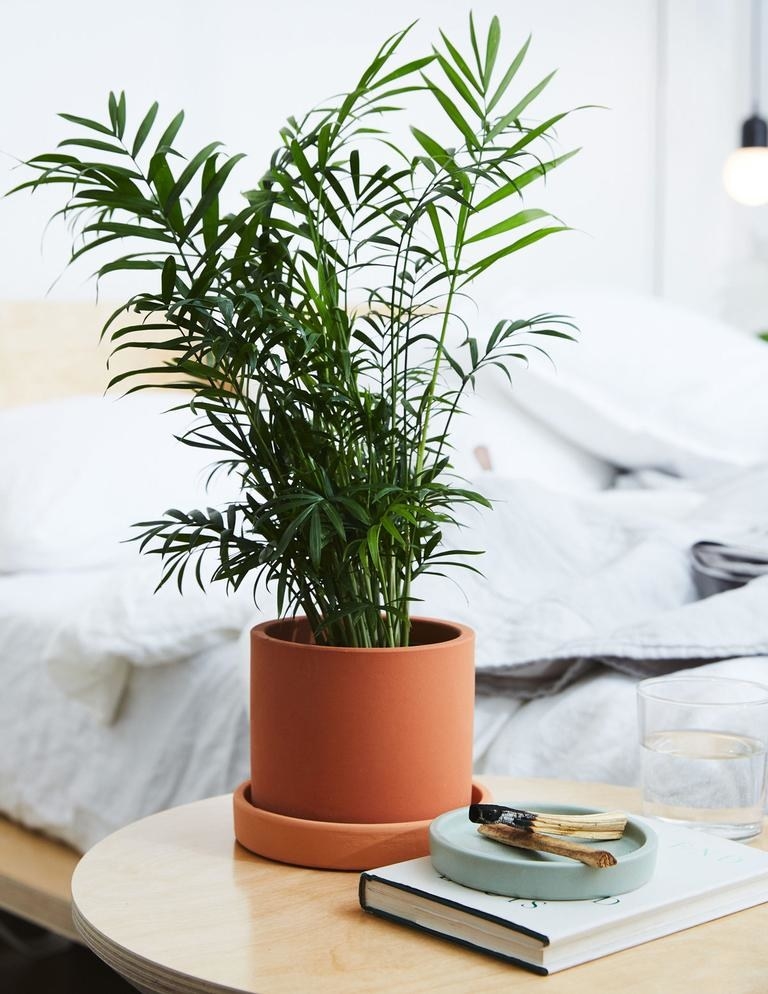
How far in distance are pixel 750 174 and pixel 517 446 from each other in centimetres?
131

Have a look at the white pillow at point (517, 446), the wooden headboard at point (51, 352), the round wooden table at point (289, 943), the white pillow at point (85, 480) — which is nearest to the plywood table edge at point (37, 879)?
the white pillow at point (85, 480)

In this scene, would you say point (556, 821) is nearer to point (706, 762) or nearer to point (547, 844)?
point (547, 844)

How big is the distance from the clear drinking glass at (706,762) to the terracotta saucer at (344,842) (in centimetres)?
19

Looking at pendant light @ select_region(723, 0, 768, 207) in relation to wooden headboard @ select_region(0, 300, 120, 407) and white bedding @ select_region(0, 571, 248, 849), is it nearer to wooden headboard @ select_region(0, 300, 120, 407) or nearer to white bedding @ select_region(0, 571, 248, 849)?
wooden headboard @ select_region(0, 300, 120, 407)

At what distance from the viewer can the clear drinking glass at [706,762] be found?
2.87 feet

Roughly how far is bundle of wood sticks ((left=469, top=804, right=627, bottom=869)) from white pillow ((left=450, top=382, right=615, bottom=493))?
1.49m

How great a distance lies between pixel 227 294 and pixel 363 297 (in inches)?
77.0

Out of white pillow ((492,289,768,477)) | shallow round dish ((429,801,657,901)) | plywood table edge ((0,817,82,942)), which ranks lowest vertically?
plywood table edge ((0,817,82,942))

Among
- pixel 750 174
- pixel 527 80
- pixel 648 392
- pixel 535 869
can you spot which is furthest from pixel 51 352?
pixel 750 174

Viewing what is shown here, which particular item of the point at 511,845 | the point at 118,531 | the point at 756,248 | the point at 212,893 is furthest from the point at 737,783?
the point at 756,248

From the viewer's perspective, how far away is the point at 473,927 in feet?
2.22

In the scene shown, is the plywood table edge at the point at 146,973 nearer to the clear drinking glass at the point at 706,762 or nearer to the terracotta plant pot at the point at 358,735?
the terracotta plant pot at the point at 358,735

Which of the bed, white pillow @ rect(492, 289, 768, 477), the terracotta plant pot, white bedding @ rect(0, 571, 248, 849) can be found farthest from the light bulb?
the terracotta plant pot

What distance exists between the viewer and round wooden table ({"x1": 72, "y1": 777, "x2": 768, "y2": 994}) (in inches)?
25.1
